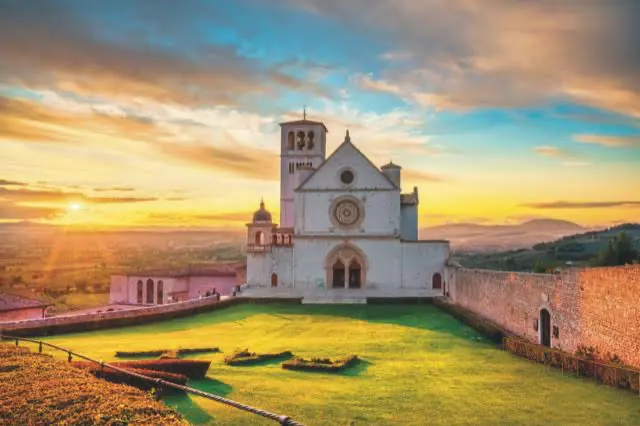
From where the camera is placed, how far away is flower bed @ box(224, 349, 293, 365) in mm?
18397

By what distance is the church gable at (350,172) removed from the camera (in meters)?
45.7

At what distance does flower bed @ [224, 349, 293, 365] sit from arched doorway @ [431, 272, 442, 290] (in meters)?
26.2

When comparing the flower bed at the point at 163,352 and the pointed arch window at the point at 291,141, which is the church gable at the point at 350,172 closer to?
the pointed arch window at the point at 291,141

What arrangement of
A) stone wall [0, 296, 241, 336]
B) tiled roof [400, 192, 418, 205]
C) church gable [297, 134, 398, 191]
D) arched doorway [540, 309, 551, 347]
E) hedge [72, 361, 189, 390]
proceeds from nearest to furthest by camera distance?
hedge [72, 361, 189, 390] < arched doorway [540, 309, 551, 347] < stone wall [0, 296, 241, 336] < church gable [297, 134, 398, 191] < tiled roof [400, 192, 418, 205]

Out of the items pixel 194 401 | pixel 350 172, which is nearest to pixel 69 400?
pixel 194 401


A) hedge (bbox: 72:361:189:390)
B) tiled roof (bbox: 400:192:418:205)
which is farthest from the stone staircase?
hedge (bbox: 72:361:189:390)

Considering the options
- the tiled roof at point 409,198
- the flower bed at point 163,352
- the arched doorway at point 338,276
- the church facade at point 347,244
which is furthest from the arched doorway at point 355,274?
the flower bed at point 163,352

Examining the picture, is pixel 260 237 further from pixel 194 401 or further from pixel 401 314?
pixel 194 401

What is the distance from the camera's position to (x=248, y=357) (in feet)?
61.9

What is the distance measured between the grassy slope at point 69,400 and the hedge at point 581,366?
1035 cm

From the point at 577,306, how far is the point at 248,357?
10319mm

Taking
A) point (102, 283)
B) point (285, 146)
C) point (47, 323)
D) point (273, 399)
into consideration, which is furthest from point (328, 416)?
point (102, 283)

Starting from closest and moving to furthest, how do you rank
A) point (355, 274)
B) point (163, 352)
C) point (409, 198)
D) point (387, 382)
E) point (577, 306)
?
point (387, 382)
point (577, 306)
point (163, 352)
point (355, 274)
point (409, 198)

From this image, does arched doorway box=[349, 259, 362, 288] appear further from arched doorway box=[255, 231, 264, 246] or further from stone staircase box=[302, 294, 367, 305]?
arched doorway box=[255, 231, 264, 246]
